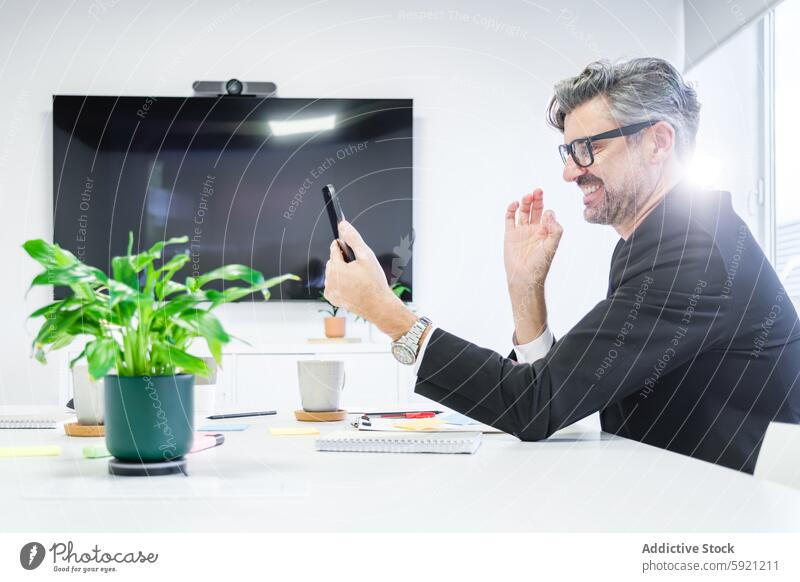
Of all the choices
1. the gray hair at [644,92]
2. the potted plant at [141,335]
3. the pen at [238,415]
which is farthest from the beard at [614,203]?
the potted plant at [141,335]

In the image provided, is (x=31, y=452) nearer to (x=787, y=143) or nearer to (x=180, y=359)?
(x=180, y=359)

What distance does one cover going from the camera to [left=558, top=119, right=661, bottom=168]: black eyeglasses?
4.87ft

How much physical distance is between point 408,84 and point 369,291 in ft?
9.15

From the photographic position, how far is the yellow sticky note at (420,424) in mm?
1303

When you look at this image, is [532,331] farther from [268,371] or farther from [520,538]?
[268,371]

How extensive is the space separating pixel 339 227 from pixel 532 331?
1.78ft

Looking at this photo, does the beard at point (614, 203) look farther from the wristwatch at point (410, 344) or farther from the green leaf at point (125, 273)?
the green leaf at point (125, 273)

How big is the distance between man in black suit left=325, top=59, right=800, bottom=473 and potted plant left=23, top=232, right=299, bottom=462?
0.42 meters

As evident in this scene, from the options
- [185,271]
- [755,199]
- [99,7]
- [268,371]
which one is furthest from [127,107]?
[755,199]

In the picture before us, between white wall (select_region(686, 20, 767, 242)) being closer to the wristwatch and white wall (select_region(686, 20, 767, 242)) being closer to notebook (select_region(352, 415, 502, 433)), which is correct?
notebook (select_region(352, 415, 502, 433))

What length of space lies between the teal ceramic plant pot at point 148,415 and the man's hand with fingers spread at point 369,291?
0.43 m

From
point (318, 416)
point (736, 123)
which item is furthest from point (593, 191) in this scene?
point (736, 123)

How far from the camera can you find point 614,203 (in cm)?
151

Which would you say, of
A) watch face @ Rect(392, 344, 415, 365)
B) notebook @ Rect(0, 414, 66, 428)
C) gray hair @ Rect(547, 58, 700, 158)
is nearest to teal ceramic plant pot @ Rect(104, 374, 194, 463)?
watch face @ Rect(392, 344, 415, 365)
